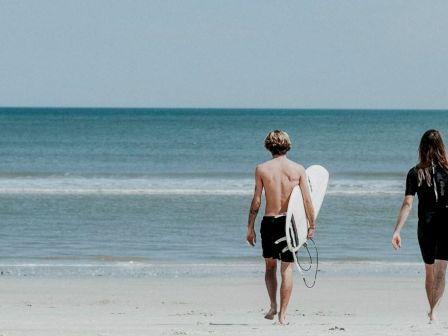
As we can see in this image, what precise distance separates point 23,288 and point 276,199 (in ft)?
13.3

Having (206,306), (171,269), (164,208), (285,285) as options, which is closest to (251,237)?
(285,285)

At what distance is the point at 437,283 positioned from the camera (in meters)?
7.63

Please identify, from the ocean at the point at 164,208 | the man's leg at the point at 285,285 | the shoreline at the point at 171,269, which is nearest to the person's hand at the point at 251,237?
the man's leg at the point at 285,285

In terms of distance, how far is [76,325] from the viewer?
7.95m

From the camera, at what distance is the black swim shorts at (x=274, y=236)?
7645 millimetres

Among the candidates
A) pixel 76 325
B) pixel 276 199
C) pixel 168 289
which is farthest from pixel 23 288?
pixel 276 199

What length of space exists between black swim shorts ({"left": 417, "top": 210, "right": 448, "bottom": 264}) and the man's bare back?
0.98m

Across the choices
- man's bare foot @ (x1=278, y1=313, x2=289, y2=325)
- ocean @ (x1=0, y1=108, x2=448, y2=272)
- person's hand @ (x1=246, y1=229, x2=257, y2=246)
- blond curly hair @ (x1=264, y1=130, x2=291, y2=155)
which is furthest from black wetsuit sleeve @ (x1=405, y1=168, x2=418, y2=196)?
ocean @ (x1=0, y1=108, x2=448, y2=272)

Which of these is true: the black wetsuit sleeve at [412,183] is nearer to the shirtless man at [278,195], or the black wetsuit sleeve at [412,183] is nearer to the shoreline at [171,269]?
the shirtless man at [278,195]

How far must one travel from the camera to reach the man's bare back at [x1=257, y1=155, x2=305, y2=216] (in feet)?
25.2

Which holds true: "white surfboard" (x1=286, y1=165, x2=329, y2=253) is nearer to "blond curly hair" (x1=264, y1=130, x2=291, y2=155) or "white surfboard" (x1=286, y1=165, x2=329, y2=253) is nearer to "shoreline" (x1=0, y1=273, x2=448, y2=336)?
"blond curly hair" (x1=264, y1=130, x2=291, y2=155)

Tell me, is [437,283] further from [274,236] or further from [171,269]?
[171,269]

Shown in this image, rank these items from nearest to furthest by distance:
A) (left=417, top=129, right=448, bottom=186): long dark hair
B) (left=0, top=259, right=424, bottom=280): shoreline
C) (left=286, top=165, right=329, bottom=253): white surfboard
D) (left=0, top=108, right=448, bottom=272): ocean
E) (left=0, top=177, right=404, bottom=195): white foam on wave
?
1. (left=417, top=129, right=448, bottom=186): long dark hair
2. (left=286, top=165, right=329, bottom=253): white surfboard
3. (left=0, top=259, right=424, bottom=280): shoreline
4. (left=0, top=108, right=448, bottom=272): ocean
5. (left=0, top=177, right=404, bottom=195): white foam on wave

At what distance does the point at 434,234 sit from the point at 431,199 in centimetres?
26
